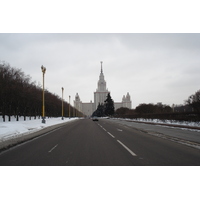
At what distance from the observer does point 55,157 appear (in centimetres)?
762

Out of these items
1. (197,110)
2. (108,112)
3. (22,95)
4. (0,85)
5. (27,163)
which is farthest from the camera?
(108,112)

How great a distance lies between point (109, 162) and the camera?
677 cm

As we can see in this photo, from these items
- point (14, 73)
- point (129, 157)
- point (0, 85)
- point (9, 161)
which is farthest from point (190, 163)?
point (14, 73)

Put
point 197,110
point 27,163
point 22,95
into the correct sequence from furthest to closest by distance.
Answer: point 22,95 → point 197,110 → point 27,163

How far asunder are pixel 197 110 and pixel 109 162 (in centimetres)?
2275

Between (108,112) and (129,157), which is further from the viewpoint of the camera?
(108,112)

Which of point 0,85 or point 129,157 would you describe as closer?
point 129,157

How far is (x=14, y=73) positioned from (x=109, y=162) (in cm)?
4114

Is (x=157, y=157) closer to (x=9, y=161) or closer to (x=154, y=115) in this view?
(x=9, y=161)

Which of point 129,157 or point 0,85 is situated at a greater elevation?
point 0,85

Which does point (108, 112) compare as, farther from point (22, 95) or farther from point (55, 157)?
point (55, 157)

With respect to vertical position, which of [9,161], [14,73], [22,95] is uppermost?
[14,73]
